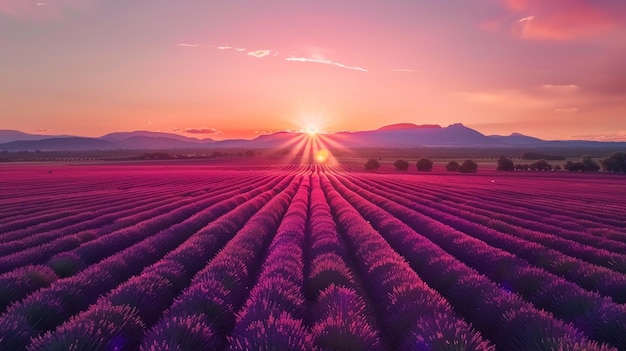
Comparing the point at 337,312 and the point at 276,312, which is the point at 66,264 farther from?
the point at 337,312

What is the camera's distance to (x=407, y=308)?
232 inches

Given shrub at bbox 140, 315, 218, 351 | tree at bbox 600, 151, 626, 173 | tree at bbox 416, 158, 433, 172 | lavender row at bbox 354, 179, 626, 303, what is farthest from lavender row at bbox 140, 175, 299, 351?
tree at bbox 600, 151, 626, 173

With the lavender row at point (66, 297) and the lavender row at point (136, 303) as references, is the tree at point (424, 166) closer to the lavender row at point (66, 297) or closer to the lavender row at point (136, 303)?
the lavender row at point (136, 303)

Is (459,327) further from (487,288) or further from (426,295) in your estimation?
(487,288)

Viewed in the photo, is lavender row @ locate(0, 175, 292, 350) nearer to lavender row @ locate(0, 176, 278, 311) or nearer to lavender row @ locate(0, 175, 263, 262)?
lavender row @ locate(0, 176, 278, 311)

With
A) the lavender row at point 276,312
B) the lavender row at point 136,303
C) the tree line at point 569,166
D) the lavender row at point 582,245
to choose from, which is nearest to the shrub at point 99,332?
the lavender row at point 136,303

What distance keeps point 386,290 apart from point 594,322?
8.79 ft

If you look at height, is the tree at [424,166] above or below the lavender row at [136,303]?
below

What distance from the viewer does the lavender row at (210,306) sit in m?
4.67

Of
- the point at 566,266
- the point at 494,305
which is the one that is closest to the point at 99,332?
the point at 494,305

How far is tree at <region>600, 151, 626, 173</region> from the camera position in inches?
3174

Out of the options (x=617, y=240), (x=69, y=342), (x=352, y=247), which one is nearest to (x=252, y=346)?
(x=69, y=342)

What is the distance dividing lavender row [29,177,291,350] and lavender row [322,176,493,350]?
2952mm

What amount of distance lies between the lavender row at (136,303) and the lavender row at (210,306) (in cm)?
30
